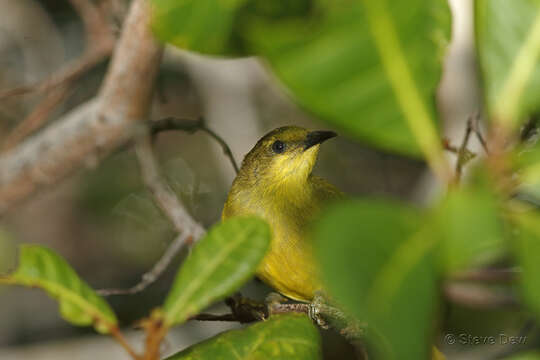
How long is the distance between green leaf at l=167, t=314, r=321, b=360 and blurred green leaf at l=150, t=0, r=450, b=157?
0.66m

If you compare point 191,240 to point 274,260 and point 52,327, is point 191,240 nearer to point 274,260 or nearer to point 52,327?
point 274,260

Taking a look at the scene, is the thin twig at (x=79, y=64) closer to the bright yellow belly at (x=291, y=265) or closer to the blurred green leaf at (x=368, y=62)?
the bright yellow belly at (x=291, y=265)

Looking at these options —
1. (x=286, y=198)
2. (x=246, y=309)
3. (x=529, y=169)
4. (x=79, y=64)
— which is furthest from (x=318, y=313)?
(x=79, y=64)

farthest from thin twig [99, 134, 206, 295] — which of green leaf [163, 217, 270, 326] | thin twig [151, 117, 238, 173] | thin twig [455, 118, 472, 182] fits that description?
green leaf [163, 217, 270, 326]

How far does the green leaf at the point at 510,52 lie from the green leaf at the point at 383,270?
20cm

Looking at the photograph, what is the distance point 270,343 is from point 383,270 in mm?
701

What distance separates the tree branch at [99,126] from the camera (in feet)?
9.31

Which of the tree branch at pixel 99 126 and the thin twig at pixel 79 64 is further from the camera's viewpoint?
the thin twig at pixel 79 64

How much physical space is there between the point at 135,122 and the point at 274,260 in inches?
42.2

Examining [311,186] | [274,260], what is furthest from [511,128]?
[311,186]

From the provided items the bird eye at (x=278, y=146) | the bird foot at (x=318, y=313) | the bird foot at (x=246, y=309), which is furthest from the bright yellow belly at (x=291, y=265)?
the bird eye at (x=278, y=146)

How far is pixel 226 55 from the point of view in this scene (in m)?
0.94

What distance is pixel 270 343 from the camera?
1.38 m

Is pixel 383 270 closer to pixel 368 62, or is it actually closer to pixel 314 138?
pixel 368 62
